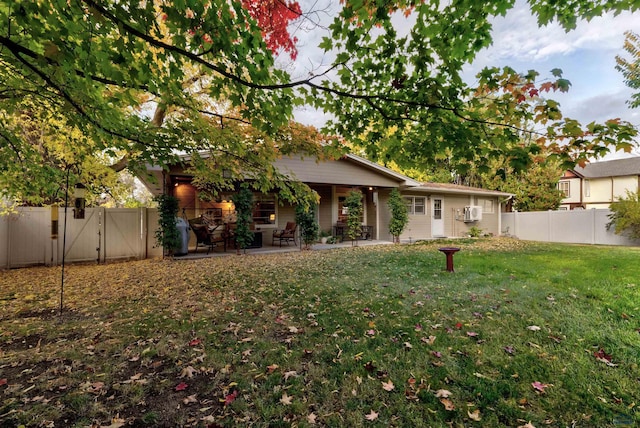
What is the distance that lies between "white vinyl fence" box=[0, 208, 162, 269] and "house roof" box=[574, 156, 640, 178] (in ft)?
98.7

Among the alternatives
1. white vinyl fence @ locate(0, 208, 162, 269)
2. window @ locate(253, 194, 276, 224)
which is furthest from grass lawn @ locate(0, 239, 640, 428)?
window @ locate(253, 194, 276, 224)

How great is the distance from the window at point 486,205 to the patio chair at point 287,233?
12.4 meters

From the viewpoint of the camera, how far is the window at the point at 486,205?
1823 cm

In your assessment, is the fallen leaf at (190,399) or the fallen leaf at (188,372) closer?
the fallen leaf at (190,399)

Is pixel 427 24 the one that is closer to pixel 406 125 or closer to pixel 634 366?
pixel 406 125

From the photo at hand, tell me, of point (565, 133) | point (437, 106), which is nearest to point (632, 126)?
point (565, 133)

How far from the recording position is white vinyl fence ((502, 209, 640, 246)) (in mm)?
13375

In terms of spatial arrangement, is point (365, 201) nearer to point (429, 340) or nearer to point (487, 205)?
point (487, 205)

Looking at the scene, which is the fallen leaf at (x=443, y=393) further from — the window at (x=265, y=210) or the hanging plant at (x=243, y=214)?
the window at (x=265, y=210)

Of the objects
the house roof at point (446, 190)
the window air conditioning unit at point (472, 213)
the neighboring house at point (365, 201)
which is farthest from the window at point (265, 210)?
the window air conditioning unit at point (472, 213)

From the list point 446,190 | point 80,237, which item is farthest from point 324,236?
point 80,237

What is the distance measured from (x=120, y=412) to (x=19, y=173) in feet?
19.6

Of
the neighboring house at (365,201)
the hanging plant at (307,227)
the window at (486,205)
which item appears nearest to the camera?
the hanging plant at (307,227)

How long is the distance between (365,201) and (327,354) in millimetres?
12712
